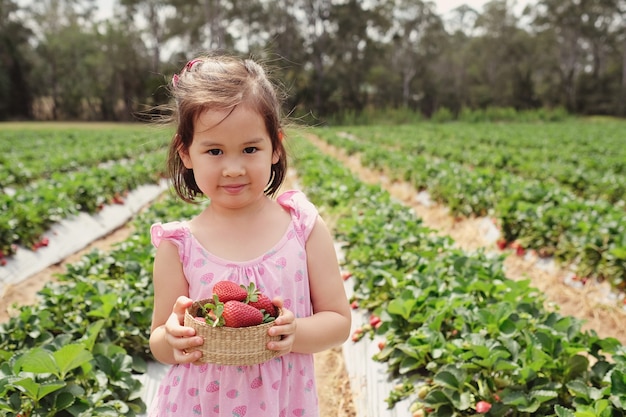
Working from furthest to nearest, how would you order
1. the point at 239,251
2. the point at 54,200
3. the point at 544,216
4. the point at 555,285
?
the point at 54,200 < the point at 544,216 < the point at 555,285 < the point at 239,251

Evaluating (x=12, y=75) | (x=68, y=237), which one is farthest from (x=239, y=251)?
(x=12, y=75)

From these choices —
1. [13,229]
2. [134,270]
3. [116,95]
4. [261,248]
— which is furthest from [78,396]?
[116,95]

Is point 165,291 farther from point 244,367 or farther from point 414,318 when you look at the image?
point 414,318

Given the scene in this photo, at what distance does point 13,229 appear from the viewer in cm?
587

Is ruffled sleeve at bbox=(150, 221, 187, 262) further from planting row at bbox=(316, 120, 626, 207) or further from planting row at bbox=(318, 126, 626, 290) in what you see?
planting row at bbox=(316, 120, 626, 207)

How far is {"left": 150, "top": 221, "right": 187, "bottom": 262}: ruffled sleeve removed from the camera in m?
1.54

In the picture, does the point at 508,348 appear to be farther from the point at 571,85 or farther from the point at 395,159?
the point at 571,85

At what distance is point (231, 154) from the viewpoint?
147 centimetres

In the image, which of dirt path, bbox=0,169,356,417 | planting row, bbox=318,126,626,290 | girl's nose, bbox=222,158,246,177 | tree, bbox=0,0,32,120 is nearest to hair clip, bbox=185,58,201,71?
girl's nose, bbox=222,158,246,177

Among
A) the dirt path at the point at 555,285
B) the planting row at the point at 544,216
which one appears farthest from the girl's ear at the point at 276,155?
the planting row at the point at 544,216

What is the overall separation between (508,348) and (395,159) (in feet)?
32.2

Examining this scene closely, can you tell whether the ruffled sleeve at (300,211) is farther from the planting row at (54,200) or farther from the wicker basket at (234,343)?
the planting row at (54,200)

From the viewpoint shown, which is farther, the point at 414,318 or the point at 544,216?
the point at 544,216

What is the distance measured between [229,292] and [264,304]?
0.09m
